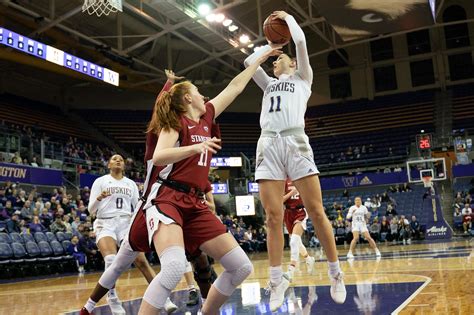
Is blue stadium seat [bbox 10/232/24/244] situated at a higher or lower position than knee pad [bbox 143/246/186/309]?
higher

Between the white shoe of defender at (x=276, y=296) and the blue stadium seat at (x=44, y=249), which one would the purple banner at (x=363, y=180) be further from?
the white shoe of defender at (x=276, y=296)

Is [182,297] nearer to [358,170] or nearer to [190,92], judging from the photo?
[190,92]

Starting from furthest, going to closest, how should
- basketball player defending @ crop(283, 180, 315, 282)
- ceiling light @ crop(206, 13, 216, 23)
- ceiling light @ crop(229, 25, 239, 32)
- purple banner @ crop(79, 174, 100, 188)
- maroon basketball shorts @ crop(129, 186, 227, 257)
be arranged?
ceiling light @ crop(229, 25, 239, 32) < ceiling light @ crop(206, 13, 216, 23) < purple banner @ crop(79, 174, 100, 188) < basketball player defending @ crop(283, 180, 315, 282) < maroon basketball shorts @ crop(129, 186, 227, 257)

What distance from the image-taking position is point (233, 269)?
3.17 m

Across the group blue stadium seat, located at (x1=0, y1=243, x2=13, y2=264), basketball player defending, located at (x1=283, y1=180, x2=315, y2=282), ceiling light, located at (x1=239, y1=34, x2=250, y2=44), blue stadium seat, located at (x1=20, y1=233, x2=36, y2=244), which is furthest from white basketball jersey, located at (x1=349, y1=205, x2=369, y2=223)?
ceiling light, located at (x1=239, y1=34, x2=250, y2=44)

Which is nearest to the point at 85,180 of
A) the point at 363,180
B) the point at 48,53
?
the point at 48,53

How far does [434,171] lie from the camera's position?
858 inches

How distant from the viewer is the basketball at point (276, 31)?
4.25 metres

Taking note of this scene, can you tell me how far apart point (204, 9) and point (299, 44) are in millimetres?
15811

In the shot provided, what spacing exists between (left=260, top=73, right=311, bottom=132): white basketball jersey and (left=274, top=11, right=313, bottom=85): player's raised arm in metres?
0.06

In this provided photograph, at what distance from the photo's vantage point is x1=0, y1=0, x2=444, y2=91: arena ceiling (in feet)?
63.5

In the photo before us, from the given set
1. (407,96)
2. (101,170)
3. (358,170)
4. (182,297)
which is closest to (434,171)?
Answer: (358,170)

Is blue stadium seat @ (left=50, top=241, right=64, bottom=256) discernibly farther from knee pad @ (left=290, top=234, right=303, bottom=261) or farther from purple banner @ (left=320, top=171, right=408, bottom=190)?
purple banner @ (left=320, top=171, right=408, bottom=190)

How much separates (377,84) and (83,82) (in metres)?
18.3
